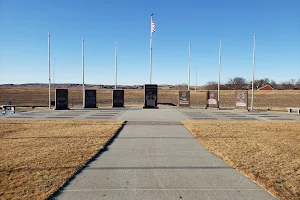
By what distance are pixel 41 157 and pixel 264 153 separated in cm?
709

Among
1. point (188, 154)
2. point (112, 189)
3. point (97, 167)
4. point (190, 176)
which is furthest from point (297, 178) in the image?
point (97, 167)

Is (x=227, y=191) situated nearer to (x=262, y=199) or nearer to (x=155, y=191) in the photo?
(x=262, y=199)

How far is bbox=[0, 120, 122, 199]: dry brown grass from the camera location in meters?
5.54

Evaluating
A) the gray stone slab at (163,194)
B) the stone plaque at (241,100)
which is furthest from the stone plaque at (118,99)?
the gray stone slab at (163,194)

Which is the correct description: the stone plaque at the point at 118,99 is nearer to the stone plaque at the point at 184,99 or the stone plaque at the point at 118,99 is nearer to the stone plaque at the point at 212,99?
the stone plaque at the point at 184,99

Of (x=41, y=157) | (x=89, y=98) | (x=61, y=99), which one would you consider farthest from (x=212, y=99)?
(x=41, y=157)

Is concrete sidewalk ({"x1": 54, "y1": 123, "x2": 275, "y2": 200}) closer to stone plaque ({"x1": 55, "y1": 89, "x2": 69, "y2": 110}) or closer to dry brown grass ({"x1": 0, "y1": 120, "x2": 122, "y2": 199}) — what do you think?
dry brown grass ({"x1": 0, "y1": 120, "x2": 122, "y2": 199})

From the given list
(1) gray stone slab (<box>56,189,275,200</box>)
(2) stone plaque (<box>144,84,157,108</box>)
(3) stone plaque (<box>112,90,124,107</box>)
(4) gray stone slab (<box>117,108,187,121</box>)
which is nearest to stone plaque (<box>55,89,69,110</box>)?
(3) stone plaque (<box>112,90,124,107</box>)

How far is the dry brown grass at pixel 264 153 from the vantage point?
19.7 ft

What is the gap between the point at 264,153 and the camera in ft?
29.0

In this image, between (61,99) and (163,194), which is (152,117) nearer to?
(61,99)

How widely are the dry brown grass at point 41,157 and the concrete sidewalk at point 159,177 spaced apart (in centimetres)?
45

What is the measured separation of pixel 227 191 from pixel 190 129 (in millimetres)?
8406

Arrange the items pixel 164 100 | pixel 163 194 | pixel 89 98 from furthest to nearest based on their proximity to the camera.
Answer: pixel 164 100 < pixel 89 98 < pixel 163 194
